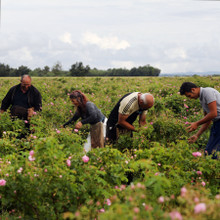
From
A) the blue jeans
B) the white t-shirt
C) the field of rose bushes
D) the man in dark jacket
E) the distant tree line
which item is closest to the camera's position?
the field of rose bushes

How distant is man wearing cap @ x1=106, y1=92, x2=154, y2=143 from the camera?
15.8 feet

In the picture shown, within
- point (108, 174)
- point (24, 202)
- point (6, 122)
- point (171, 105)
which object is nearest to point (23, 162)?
point (24, 202)

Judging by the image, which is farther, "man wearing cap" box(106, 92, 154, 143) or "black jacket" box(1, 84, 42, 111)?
"black jacket" box(1, 84, 42, 111)

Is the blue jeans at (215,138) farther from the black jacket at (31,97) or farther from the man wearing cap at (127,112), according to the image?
the black jacket at (31,97)

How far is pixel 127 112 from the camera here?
4.88 m

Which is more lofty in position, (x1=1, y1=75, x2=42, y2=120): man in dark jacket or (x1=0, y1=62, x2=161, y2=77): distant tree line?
(x1=0, y1=62, x2=161, y2=77): distant tree line

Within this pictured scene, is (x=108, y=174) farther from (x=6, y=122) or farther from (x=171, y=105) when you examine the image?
(x=171, y=105)

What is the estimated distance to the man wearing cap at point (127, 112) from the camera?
481 cm

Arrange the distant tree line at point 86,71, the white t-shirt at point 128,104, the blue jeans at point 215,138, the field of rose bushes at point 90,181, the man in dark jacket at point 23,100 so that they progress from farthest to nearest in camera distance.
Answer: the distant tree line at point 86,71 → the man in dark jacket at point 23,100 → the white t-shirt at point 128,104 → the blue jeans at point 215,138 → the field of rose bushes at point 90,181

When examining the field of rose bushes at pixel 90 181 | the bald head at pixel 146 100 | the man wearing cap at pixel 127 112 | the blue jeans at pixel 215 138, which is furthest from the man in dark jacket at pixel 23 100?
the blue jeans at pixel 215 138

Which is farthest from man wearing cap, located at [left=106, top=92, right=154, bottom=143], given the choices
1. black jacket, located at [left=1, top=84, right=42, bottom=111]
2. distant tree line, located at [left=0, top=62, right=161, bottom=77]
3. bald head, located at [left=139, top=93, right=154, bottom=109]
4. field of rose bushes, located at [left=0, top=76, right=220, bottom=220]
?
distant tree line, located at [left=0, top=62, right=161, bottom=77]

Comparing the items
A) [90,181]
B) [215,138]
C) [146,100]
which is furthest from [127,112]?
[90,181]

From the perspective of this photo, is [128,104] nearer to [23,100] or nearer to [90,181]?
[90,181]

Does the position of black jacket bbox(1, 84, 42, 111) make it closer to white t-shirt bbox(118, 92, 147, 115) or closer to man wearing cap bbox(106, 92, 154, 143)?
man wearing cap bbox(106, 92, 154, 143)
